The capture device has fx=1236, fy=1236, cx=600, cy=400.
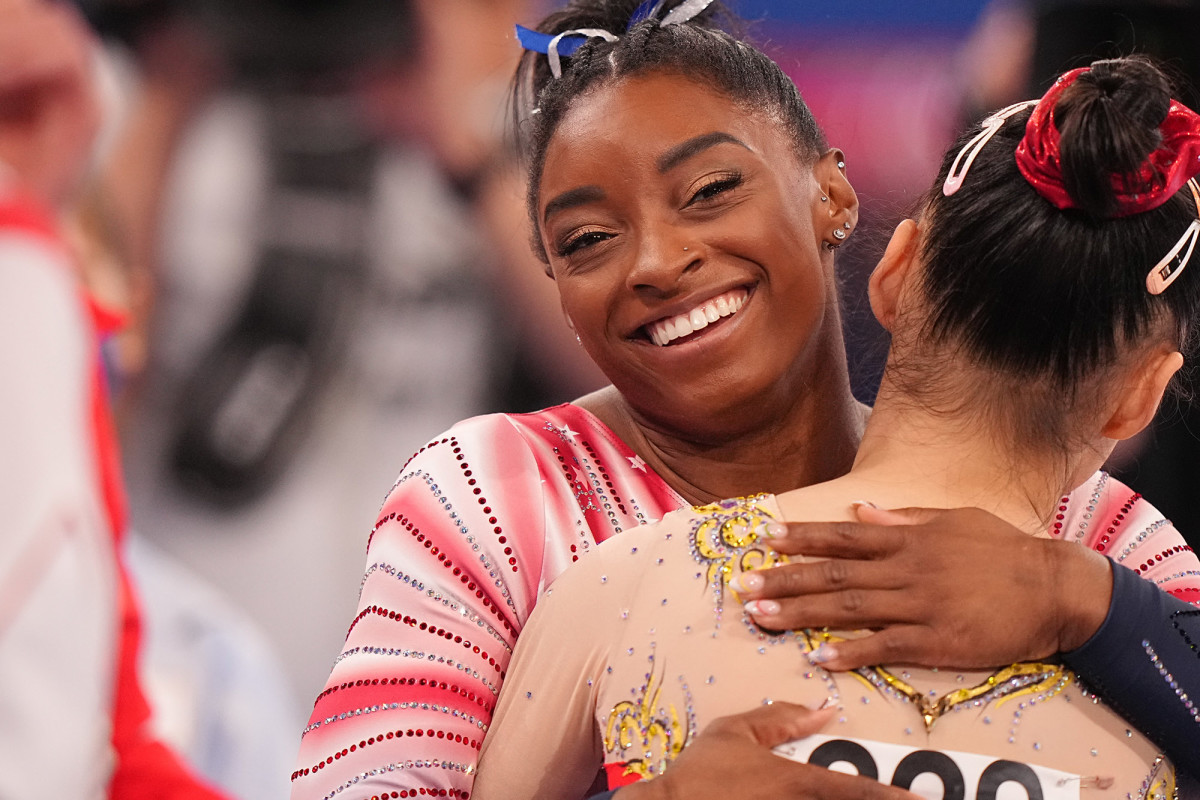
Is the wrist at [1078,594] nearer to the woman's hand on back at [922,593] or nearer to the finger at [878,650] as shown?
the woman's hand on back at [922,593]

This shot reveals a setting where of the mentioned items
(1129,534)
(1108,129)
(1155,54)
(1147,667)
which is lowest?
(1129,534)

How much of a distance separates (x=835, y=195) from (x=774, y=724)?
34.3 inches

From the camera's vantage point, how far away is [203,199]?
2619mm

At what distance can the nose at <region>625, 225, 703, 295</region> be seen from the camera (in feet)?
4.77

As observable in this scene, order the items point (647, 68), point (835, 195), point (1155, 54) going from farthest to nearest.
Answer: point (1155, 54), point (835, 195), point (647, 68)

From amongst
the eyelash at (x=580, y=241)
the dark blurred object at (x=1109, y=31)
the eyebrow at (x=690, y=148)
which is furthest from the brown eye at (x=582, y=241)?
the dark blurred object at (x=1109, y=31)

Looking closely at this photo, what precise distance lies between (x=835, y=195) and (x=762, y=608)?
0.79 metres

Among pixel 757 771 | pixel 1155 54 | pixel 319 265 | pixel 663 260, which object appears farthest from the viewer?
pixel 1155 54

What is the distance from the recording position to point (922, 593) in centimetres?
107

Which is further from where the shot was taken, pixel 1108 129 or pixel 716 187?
pixel 716 187

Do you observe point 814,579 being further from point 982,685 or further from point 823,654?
point 982,685

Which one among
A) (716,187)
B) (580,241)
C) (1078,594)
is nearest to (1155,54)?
(716,187)

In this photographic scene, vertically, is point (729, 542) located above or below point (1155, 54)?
below

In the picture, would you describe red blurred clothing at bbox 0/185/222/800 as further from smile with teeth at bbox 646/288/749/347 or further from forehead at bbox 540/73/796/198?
smile with teeth at bbox 646/288/749/347
